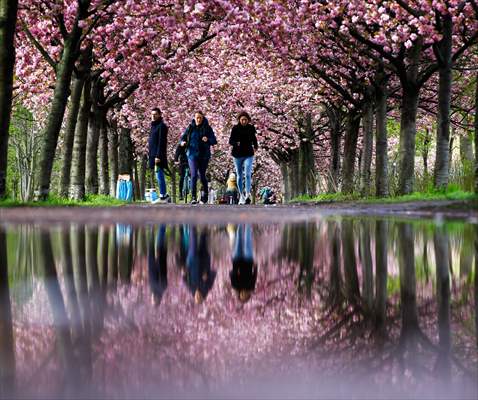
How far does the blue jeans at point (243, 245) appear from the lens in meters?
4.41

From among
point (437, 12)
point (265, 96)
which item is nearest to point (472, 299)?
point (437, 12)

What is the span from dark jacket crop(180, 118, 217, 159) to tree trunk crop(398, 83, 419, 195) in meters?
5.68

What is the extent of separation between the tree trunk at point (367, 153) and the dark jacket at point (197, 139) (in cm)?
665

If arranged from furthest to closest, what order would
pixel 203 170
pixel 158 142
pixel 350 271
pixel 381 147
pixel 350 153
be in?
pixel 350 153 → pixel 381 147 → pixel 158 142 → pixel 203 170 → pixel 350 271

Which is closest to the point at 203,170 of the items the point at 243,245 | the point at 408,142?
the point at 408,142

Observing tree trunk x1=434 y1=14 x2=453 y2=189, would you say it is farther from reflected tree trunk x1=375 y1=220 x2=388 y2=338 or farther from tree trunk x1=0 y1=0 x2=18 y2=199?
reflected tree trunk x1=375 y1=220 x2=388 y2=338

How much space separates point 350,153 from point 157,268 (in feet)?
87.3

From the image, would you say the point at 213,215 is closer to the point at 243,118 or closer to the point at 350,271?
A: the point at 350,271

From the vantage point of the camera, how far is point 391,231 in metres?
6.57

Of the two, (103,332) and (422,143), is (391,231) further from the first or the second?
(422,143)

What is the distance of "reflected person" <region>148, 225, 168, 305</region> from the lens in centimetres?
278

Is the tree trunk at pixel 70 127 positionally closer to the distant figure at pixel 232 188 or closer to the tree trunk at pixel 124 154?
the tree trunk at pixel 124 154

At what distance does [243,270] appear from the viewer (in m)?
3.60

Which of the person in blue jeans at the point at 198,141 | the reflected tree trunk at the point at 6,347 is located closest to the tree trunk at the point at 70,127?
the person in blue jeans at the point at 198,141
